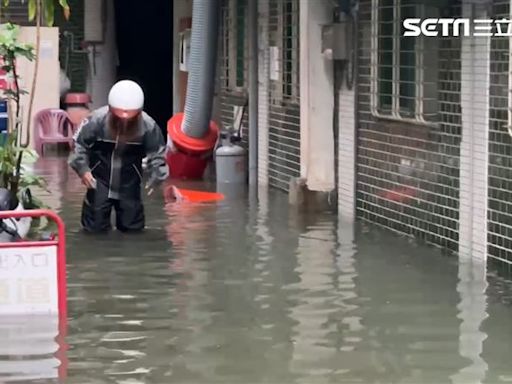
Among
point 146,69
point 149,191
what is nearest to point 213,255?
point 149,191

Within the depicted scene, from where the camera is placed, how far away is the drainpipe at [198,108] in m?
15.4

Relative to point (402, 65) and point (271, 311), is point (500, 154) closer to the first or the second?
point (402, 65)

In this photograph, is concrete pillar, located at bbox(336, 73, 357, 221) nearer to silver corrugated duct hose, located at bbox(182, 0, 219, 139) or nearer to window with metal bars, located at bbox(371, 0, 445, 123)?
window with metal bars, located at bbox(371, 0, 445, 123)

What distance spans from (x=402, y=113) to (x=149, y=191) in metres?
3.81

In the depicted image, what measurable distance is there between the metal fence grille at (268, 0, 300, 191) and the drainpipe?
745mm

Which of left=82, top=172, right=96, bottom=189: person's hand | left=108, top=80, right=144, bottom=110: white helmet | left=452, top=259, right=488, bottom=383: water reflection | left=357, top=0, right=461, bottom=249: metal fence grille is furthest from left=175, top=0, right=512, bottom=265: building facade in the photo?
left=82, top=172, right=96, bottom=189: person's hand

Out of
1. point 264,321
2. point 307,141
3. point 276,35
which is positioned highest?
point 276,35

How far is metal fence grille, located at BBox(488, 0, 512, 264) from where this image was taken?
916 cm

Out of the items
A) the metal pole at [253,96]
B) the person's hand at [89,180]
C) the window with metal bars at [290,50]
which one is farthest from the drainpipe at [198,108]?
the person's hand at [89,180]

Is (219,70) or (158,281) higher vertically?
(219,70)

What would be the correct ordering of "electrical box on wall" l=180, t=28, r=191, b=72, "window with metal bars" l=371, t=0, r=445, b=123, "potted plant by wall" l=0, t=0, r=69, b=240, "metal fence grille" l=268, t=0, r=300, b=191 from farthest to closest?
1. "electrical box on wall" l=180, t=28, r=191, b=72
2. "metal fence grille" l=268, t=0, r=300, b=191
3. "window with metal bars" l=371, t=0, r=445, b=123
4. "potted plant by wall" l=0, t=0, r=69, b=240

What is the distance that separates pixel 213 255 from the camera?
1031 cm

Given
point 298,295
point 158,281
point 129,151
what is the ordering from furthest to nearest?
1. point 129,151
2. point 158,281
3. point 298,295

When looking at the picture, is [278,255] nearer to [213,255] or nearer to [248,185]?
[213,255]
